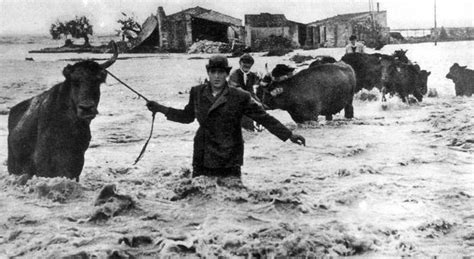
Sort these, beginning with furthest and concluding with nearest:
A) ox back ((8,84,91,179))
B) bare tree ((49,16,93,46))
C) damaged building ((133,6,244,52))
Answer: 1. damaged building ((133,6,244,52))
2. bare tree ((49,16,93,46))
3. ox back ((8,84,91,179))

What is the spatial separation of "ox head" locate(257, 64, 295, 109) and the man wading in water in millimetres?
4996

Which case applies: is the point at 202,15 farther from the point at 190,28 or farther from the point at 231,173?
Answer: the point at 231,173

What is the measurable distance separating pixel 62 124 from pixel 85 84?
0.62 m

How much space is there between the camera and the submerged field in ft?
13.3

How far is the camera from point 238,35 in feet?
89.5

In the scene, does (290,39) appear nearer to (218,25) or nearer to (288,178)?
(218,25)

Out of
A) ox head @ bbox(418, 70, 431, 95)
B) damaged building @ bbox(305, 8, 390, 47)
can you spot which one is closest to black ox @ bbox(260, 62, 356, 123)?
ox head @ bbox(418, 70, 431, 95)

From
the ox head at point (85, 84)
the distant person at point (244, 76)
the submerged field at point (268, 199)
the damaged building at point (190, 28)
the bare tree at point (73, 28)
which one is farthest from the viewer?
the damaged building at point (190, 28)

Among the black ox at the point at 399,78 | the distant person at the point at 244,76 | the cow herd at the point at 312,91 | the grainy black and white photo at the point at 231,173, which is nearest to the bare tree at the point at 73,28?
the grainy black and white photo at the point at 231,173

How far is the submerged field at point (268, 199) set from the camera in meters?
4.05

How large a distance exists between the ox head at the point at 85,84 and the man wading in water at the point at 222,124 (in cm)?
107

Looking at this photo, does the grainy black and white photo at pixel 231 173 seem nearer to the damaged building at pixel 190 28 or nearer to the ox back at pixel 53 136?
the ox back at pixel 53 136

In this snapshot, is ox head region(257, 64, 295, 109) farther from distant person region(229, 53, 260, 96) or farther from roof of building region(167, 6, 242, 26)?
roof of building region(167, 6, 242, 26)

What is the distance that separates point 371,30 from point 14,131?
35386mm
